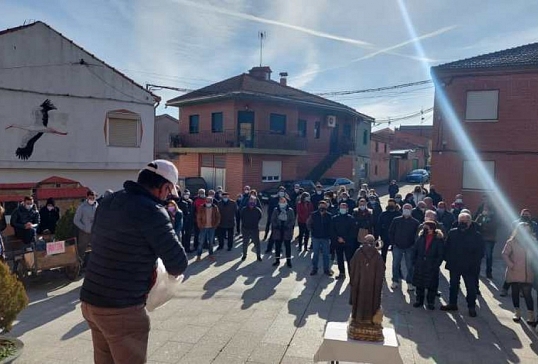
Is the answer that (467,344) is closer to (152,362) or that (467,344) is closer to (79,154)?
(152,362)

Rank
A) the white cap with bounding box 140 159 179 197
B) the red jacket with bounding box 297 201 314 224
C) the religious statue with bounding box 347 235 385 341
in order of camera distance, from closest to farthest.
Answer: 1. the white cap with bounding box 140 159 179 197
2. the religious statue with bounding box 347 235 385 341
3. the red jacket with bounding box 297 201 314 224

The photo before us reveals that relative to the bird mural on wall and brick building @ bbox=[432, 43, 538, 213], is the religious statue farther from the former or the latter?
brick building @ bbox=[432, 43, 538, 213]

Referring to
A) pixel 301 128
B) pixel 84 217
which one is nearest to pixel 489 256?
pixel 84 217

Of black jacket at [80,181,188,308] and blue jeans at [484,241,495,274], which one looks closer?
black jacket at [80,181,188,308]

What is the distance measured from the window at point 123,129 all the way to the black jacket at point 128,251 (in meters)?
13.5

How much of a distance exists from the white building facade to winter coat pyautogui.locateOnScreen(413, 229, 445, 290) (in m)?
11.7

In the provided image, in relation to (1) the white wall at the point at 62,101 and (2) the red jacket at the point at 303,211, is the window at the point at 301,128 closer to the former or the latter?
(1) the white wall at the point at 62,101

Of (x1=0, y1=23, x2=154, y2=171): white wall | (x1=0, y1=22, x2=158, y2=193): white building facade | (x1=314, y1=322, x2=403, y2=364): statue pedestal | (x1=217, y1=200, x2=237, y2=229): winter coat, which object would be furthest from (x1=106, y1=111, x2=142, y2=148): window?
(x1=314, y1=322, x2=403, y2=364): statue pedestal

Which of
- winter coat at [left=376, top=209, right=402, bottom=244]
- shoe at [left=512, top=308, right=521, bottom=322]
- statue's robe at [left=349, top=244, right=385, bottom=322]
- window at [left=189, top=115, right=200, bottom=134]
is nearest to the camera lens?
statue's robe at [left=349, top=244, right=385, bottom=322]

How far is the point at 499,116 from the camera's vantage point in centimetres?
1677

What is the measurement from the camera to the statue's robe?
4.86 metres

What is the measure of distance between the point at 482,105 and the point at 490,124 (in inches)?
34.5

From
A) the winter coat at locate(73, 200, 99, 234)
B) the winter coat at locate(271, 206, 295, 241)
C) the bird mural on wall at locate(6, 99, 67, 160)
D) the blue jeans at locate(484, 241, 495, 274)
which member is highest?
the bird mural on wall at locate(6, 99, 67, 160)

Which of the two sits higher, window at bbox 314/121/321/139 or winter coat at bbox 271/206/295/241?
window at bbox 314/121/321/139
